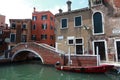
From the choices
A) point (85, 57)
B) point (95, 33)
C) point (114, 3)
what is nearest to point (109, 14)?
point (114, 3)

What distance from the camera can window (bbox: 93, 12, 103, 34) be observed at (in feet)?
53.7

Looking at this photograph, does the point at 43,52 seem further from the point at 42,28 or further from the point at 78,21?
the point at 42,28

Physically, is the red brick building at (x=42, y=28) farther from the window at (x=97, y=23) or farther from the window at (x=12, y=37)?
the window at (x=97, y=23)

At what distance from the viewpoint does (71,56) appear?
1566 cm

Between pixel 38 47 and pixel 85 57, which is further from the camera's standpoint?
pixel 38 47

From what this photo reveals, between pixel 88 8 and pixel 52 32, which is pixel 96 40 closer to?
pixel 88 8

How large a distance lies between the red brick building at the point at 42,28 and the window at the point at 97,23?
48.1ft

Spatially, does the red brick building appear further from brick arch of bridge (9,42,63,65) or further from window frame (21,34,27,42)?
brick arch of bridge (9,42,63,65)

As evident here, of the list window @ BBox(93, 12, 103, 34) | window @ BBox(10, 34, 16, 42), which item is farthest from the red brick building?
window @ BBox(93, 12, 103, 34)

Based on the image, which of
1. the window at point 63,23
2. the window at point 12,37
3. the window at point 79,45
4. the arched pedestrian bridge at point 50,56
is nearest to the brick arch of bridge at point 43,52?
the arched pedestrian bridge at point 50,56

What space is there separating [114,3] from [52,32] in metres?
17.1

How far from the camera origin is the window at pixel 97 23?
16.4 meters

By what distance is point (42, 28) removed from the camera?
30312 millimetres

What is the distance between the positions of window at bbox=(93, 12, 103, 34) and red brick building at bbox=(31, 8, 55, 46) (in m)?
14.6
